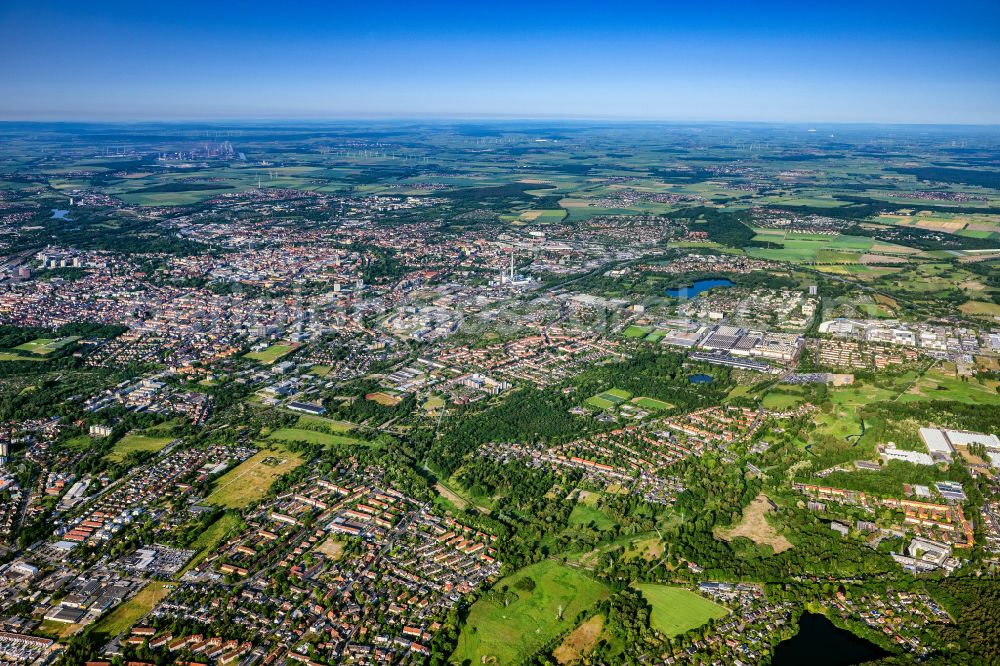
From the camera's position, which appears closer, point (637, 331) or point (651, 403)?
point (651, 403)

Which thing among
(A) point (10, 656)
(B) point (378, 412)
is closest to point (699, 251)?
(B) point (378, 412)

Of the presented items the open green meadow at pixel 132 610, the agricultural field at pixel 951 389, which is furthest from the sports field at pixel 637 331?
the open green meadow at pixel 132 610

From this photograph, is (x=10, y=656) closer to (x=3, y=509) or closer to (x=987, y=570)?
(x=3, y=509)

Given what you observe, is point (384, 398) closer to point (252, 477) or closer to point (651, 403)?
point (252, 477)

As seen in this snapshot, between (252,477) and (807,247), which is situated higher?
(807,247)

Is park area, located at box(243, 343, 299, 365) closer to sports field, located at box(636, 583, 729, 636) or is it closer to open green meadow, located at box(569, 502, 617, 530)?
open green meadow, located at box(569, 502, 617, 530)

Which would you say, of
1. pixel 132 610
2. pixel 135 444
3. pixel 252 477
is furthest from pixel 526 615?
pixel 135 444

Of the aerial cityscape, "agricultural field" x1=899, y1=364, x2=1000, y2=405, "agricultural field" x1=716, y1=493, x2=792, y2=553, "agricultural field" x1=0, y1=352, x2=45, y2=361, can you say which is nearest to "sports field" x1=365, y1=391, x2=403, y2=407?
the aerial cityscape
